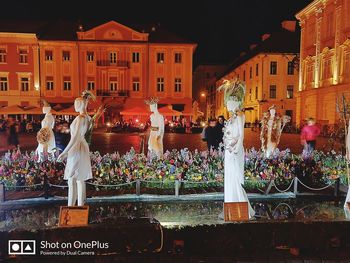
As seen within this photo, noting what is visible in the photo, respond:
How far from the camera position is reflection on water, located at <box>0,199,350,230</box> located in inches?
273

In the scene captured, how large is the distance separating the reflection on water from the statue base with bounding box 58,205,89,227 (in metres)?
1.43

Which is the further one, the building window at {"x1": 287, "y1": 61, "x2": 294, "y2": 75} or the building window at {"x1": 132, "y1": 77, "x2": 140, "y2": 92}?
the building window at {"x1": 287, "y1": 61, "x2": 294, "y2": 75}

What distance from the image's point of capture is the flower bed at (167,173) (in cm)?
913

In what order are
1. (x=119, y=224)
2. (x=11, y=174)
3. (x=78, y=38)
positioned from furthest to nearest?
(x=78, y=38)
(x=11, y=174)
(x=119, y=224)

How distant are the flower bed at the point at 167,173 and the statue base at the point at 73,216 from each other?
3.32 metres

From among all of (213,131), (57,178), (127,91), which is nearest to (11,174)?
(57,178)

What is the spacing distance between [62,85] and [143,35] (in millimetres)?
12837

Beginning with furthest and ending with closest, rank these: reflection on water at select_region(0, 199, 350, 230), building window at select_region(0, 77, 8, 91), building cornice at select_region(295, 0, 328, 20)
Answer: building window at select_region(0, 77, 8, 91) → building cornice at select_region(295, 0, 328, 20) → reflection on water at select_region(0, 199, 350, 230)

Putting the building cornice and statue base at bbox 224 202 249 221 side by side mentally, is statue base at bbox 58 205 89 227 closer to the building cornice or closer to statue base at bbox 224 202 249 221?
statue base at bbox 224 202 249 221

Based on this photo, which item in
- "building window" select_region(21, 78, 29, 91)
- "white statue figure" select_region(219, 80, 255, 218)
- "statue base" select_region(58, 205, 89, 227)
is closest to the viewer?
"statue base" select_region(58, 205, 89, 227)

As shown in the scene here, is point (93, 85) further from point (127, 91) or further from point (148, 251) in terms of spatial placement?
point (148, 251)

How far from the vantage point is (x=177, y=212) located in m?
7.47

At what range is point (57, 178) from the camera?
30.6 ft

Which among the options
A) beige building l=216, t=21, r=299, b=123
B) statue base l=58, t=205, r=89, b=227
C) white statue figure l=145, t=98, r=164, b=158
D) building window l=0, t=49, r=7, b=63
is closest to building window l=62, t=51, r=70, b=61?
building window l=0, t=49, r=7, b=63
